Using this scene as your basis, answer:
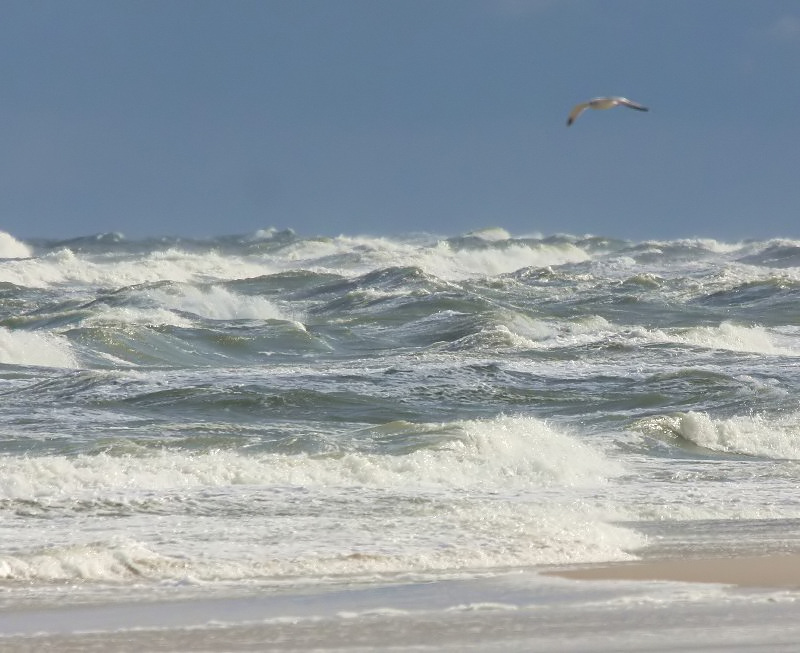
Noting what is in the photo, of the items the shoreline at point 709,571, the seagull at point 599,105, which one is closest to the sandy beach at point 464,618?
the shoreline at point 709,571

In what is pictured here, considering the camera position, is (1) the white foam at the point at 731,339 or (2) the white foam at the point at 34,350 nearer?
(2) the white foam at the point at 34,350

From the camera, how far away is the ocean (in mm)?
7070

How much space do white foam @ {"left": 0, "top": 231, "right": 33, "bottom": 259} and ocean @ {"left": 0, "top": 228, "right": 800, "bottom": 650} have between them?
1850 inches

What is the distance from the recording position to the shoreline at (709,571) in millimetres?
7664

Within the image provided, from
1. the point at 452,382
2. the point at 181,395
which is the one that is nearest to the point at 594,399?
the point at 452,382

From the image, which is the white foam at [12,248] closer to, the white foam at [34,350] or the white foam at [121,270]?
the white foam at [121,270]

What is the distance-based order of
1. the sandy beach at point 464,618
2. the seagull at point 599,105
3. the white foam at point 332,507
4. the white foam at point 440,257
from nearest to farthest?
the sandy beach at point 464,618 → the white foam at point 332,507 → the seagull at point 599,105 → the white foam at point 440,257

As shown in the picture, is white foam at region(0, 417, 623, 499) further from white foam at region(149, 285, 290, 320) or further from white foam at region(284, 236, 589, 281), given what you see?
white foam at region(284, 236, 589, 281)

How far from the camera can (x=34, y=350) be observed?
23.7 m

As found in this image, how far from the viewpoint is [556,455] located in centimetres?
1330

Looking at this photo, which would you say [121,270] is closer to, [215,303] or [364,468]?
Answer: [215,303]

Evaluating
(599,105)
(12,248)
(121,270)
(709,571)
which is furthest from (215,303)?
(12,248)

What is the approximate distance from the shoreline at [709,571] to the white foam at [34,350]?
53.2 feet

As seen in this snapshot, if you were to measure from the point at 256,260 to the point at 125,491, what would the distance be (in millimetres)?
59842
